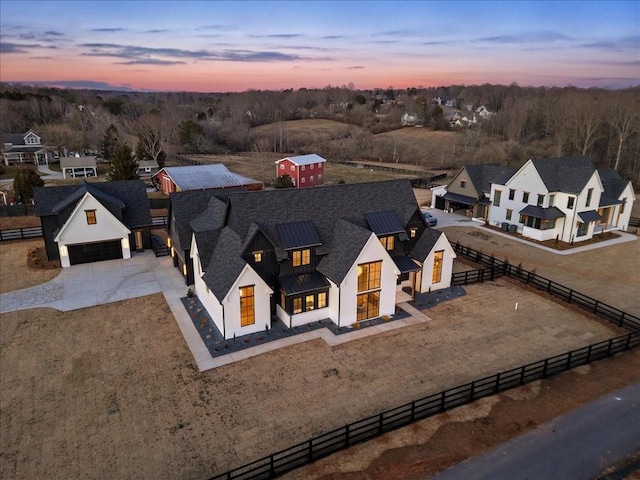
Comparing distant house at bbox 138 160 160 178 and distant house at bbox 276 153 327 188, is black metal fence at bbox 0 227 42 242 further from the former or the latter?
distant house at bbox 276 153 327 188

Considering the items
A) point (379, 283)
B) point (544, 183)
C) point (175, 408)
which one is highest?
point (544, 183)

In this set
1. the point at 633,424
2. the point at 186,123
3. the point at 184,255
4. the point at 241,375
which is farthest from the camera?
the point at 186,123

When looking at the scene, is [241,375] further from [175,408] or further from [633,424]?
[633,424]

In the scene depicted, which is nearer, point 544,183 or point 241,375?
point 241,375

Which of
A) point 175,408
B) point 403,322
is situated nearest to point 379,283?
point 403,322

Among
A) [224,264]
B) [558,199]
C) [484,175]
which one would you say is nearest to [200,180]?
[224,264]

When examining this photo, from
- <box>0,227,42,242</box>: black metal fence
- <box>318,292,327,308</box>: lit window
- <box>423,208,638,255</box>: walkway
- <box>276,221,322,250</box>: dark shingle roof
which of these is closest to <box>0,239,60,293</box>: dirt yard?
<box>0,227,42,242</box>: black metal fence
